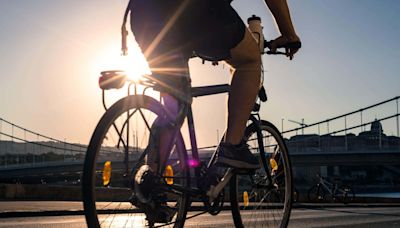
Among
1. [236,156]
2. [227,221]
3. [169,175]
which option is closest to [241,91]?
[236,156]

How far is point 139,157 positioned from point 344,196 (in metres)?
26.6

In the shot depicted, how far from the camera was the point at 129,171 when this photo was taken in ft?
8.59

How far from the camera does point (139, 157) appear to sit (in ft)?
8.88

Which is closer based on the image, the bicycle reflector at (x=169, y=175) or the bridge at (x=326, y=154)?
the bicycle reflector at (x=169, y=175)

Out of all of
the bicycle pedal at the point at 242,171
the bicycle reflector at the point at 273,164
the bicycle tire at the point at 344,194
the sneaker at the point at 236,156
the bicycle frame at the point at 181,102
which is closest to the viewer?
the bicycle frame at the point at 181,102

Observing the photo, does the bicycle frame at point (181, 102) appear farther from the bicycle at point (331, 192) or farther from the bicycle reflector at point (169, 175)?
the bicycle at point (331, 192)

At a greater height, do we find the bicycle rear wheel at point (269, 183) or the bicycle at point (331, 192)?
the bicycle rear wheel at point (269, 183)

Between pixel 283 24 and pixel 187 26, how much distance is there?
640mm

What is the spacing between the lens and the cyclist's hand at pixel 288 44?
133 inches

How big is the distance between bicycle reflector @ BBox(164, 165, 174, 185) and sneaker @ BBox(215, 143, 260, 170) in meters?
0.35

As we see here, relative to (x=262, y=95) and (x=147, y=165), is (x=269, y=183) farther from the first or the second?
(x=147, y=165)

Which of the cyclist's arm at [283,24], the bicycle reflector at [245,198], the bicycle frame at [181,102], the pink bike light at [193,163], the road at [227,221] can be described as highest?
the cyclist's arm at [283,24]

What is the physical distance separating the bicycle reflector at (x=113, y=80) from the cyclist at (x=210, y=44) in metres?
0.41

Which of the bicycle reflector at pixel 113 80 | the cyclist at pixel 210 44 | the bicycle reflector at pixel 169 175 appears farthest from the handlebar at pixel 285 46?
the bicycle reflector at pixel 113 80
